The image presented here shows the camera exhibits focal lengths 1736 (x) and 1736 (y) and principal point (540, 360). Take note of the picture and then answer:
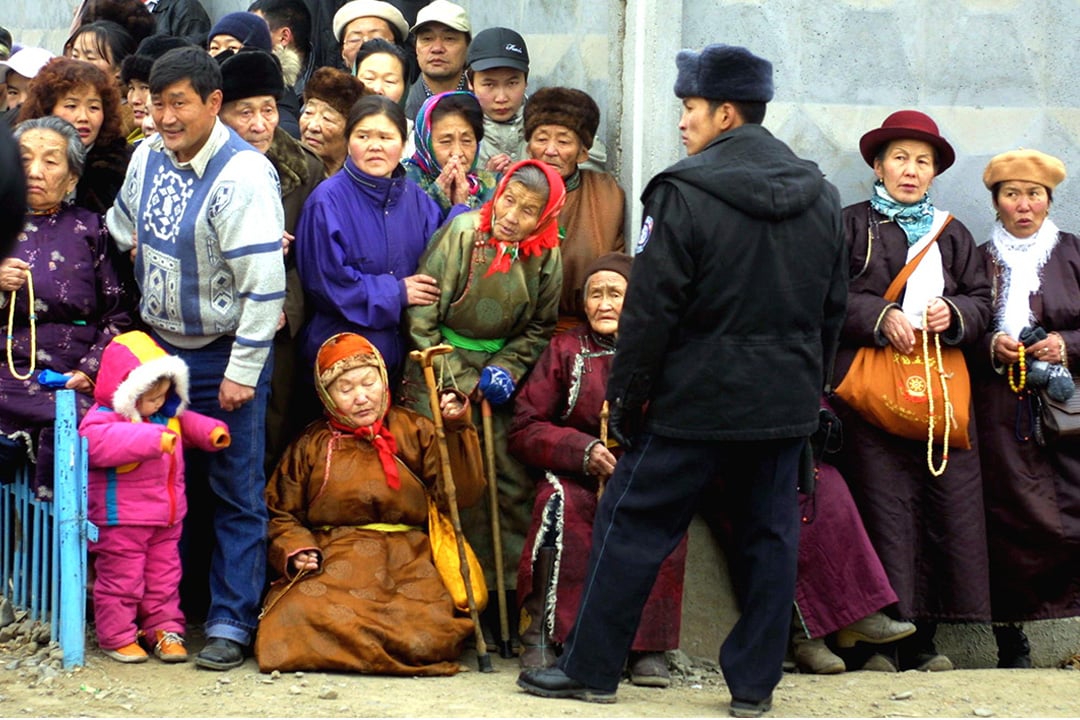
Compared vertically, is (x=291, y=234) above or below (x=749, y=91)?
below

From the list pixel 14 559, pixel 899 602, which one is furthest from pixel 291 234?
pixel 899 602

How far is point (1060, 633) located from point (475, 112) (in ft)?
10.6

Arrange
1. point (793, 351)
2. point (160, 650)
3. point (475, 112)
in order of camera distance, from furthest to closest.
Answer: point (475, 112) → point (160, 650) → point (793, 351)

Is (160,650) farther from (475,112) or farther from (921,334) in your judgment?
(921,334)

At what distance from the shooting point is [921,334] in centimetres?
672

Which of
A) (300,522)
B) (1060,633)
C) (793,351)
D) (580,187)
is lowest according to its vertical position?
(1060,633)

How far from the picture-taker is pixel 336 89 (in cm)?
707

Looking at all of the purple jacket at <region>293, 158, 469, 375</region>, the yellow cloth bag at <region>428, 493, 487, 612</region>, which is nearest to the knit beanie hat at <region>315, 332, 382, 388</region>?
the purple jacket at <region>293, 158, 469, 375</region>

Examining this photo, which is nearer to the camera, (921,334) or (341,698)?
(341,698)

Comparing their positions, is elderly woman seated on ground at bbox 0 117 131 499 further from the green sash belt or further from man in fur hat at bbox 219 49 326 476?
the green sash belt

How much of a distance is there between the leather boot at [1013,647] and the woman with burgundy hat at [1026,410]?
0.08 metres

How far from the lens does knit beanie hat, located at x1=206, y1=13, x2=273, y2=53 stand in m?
7.37

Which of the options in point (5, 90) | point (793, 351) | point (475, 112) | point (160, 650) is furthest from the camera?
point (5, 90)

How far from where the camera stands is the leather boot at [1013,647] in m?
7.06
